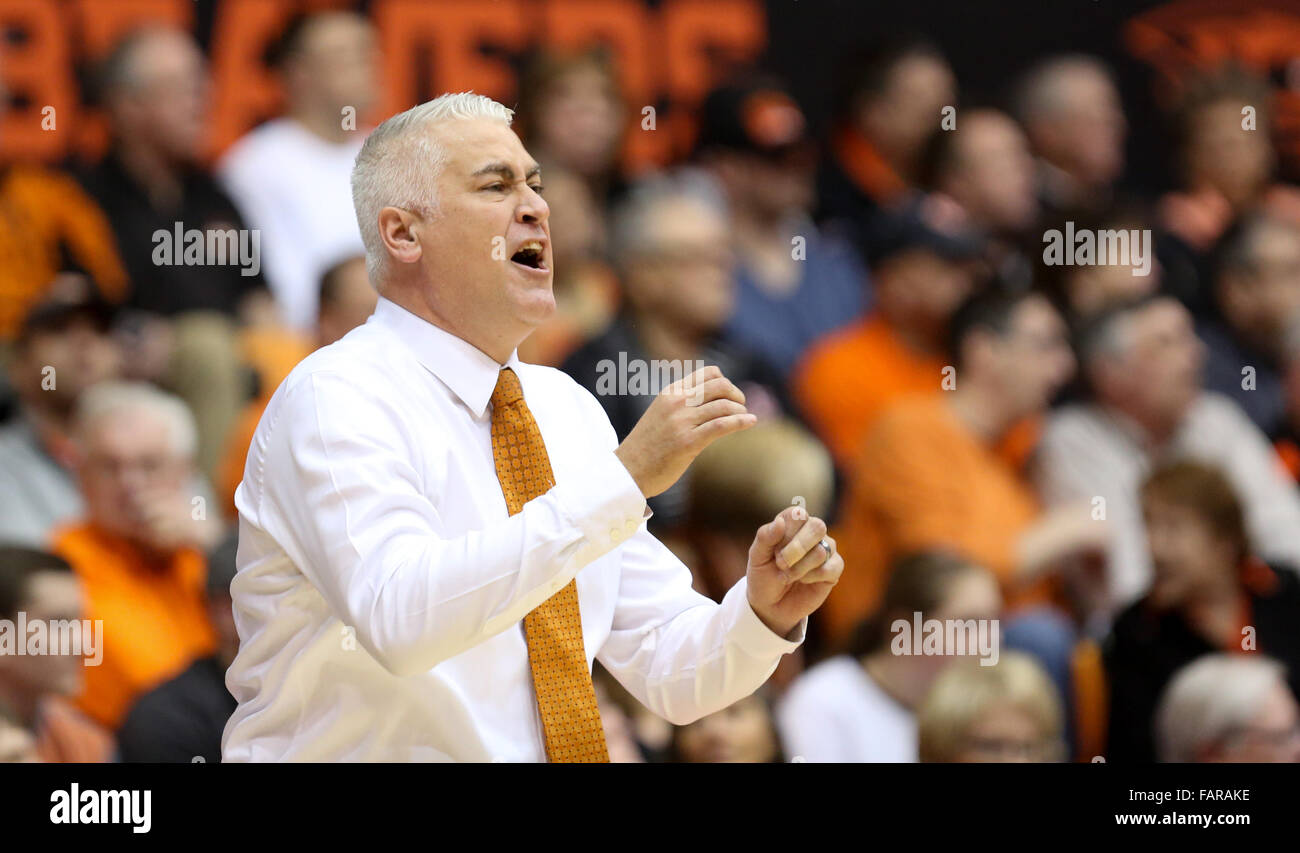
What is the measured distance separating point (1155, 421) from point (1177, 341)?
21cm

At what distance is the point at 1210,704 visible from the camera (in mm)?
3711

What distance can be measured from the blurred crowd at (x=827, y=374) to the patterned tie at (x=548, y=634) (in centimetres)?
A: 123

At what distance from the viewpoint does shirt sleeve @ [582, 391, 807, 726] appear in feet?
6.78

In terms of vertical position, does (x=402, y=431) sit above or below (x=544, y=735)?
above

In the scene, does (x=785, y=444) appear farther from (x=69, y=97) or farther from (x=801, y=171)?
(x=69, y=97)

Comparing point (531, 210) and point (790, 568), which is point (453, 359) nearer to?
point (531, 210)

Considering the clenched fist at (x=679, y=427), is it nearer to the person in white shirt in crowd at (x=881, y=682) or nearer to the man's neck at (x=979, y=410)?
the person in white shirt in crowd at (x=881, y=682)

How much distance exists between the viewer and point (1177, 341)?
4637 millimetres

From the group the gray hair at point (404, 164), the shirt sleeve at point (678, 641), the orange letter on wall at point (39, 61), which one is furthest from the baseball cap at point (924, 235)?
the gray hair at point (404, 164)

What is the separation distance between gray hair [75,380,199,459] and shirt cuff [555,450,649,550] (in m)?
2.08

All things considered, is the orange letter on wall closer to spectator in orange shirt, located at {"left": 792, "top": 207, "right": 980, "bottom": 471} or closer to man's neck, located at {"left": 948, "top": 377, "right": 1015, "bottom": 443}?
spectator in orange shirt, located at {"left": 792, "top": 207, "right": 980, "bottom": 471}

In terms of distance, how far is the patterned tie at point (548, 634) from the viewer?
2.02m

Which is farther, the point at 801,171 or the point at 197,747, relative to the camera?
the point at 801,171
